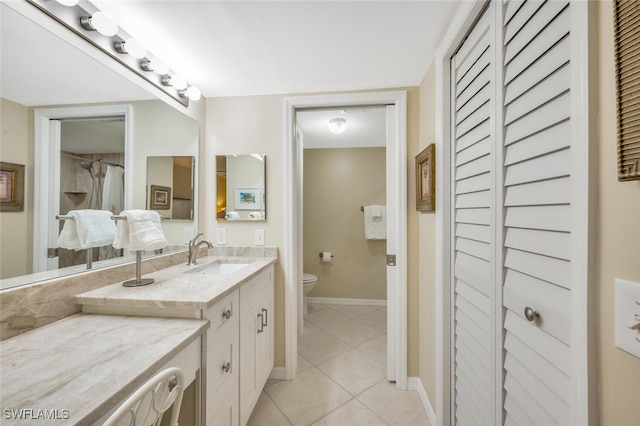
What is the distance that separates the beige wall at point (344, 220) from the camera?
3596 mm

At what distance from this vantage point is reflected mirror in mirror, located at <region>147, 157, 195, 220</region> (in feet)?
4.99

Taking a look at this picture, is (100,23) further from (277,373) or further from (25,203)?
(277,373)

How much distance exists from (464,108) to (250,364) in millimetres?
1783

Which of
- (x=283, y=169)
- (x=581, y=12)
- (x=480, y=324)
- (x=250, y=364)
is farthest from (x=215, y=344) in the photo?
(x=581, y=12)

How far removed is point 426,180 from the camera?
5.08ft

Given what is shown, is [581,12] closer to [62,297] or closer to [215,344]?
→ [215,344]

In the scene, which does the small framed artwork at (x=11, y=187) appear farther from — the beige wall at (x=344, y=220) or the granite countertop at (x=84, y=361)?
the beige wall at (x=344, y=220)

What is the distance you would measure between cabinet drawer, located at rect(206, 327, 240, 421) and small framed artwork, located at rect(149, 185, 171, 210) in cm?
88

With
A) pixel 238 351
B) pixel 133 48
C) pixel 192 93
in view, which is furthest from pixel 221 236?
pixel 133 48

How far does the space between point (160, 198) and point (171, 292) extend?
71cm

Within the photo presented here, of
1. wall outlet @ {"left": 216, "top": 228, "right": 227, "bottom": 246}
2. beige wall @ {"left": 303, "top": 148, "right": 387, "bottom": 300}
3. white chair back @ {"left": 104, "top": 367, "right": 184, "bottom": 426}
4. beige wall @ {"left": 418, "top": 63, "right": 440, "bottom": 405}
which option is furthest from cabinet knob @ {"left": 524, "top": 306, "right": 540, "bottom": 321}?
beige wall @ {"left": 303, "top": 148, "right": 387, "bottom": 300}

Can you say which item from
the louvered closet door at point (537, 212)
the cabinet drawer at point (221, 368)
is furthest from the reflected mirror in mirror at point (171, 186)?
the louvered closet door at point (537, 212)

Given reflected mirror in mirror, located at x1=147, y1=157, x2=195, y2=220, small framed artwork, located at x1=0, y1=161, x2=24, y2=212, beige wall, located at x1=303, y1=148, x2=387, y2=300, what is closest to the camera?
small framed artwork, located at x1=0, y1=161, x2=24, y2=212

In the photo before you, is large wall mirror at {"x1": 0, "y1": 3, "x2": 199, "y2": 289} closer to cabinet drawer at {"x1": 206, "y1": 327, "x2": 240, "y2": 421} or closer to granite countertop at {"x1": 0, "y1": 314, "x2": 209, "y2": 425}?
granite countertop at {"x1": 0, "y1": 314, "x2": 209, "y2": 425}
